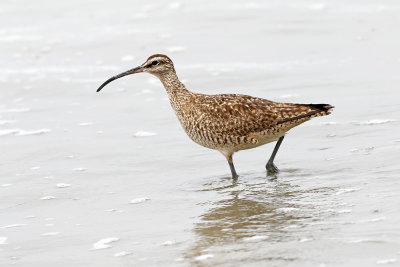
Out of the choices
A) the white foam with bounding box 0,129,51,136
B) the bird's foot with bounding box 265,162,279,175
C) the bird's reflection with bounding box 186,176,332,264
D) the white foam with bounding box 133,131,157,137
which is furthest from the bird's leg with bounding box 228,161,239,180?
the white foam with bounding box 0,129,51,136

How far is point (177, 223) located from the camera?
865cm

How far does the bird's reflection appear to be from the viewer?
784 centimetres

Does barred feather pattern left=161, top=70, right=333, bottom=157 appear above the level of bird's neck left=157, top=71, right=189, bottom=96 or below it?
below

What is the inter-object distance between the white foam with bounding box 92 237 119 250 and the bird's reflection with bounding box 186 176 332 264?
79 cm

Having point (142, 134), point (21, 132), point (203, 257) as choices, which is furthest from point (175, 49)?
point (203, 257)

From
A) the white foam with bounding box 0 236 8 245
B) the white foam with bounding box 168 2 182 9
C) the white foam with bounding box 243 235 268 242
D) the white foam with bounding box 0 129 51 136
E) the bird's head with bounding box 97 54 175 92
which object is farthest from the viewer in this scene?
the white foam with bounding box 168 2 182 9

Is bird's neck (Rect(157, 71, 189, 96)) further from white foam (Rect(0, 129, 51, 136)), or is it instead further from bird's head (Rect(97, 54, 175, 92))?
white foam (Rect(0, 129, 51, 136))

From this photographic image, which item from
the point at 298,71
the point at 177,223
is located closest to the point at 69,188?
the point at 177,223

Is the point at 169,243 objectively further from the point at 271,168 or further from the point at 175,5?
→ the point at 175,5

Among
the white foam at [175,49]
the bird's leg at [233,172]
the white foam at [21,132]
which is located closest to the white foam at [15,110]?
the white foam at [21,132]

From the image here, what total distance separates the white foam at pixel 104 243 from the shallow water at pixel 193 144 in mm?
21

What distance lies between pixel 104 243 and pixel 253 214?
1.53 metres

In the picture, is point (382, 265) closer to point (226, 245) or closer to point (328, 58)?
point (226, 245)

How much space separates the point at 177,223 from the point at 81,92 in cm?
703
